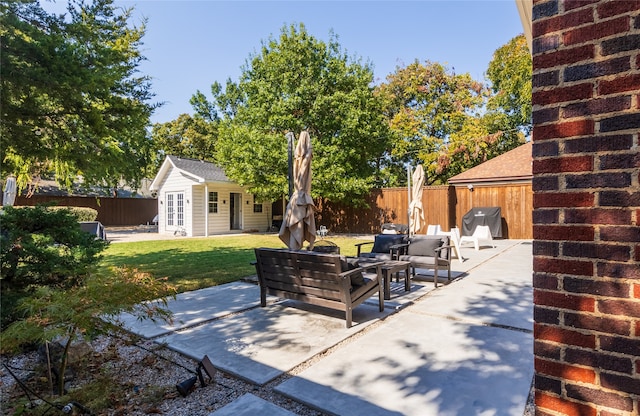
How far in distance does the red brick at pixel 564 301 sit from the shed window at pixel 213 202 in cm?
1770

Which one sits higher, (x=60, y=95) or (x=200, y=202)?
(x=60, y=95)

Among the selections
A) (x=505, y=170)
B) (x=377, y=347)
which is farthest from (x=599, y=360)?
(x=505, y=170)

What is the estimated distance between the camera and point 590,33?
4.43 ft

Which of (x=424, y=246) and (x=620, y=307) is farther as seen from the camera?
(x=424, y=246)

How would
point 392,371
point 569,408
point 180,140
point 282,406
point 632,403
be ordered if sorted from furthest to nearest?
point 180,140, point 392,371, point 282,406, point 569,408, point 632,403

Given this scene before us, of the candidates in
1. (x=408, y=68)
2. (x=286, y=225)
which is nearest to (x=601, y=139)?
(x=286, y=225)

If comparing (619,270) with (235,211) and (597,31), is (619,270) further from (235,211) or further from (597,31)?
(235,211)

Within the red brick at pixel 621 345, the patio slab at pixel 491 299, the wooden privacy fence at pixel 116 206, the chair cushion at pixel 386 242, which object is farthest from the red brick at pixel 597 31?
the wooden privacy fence at pixel 116 206

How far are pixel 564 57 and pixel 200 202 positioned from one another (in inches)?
699

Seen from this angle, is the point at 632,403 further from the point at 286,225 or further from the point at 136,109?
the point at 136,109

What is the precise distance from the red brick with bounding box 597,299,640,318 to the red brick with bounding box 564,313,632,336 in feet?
0.10

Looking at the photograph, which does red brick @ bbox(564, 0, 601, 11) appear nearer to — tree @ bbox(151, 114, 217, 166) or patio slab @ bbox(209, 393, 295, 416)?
patio slab @ bbox(209, 393, 295, 416)

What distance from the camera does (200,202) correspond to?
1766 cm

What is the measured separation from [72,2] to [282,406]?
6625mm
